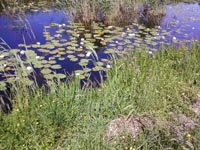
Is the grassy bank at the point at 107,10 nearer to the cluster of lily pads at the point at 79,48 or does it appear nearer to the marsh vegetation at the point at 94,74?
the marsh vegetation at the point at 94,74

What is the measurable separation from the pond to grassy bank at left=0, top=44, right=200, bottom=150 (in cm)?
40

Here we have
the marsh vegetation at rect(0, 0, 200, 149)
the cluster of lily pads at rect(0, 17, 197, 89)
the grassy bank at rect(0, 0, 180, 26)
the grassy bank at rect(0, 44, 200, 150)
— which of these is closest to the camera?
the grassy bank at rect(0, 44, 200, 150)

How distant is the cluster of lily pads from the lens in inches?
152

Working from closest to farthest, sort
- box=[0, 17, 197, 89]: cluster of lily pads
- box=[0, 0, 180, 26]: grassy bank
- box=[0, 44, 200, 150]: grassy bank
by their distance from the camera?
box=[0, 44, 200, 150]: grassy bank
box=[0, 17, 197, 89]: cluster of lily pads
box=[0, 0, 180, 26]: grassy bank

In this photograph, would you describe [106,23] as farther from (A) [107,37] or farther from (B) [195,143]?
(B) [195,143]

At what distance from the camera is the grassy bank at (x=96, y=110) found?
A: 2055 mm

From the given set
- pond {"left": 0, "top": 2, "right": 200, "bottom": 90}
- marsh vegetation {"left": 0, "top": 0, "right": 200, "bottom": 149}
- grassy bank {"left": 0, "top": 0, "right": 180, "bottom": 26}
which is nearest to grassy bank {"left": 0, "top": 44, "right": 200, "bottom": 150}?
marsh vegetation {"left": 0, "top": 0, "right": 200, "bottom": 149}

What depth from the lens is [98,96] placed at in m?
2.95

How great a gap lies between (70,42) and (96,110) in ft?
9.03

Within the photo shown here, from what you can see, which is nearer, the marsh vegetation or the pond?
the marsh vegetation

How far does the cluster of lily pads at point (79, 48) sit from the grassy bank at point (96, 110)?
24.6 inches

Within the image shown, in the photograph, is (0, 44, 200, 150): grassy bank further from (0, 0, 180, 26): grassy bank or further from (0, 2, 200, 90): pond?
(0, 0, 180, 26): grassy bank

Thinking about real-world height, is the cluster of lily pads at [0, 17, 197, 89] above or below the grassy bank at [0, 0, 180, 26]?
below

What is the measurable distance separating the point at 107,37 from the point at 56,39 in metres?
1.02
